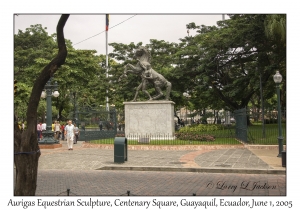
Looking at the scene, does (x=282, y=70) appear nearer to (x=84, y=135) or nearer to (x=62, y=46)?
(x=84, y=135)

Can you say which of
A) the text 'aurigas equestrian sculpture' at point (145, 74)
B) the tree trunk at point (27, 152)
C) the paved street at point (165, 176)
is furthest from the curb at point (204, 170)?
the text 'aurigas equestrian sculpture' at point (145, 74)

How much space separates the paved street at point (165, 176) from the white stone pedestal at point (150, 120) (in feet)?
21.8

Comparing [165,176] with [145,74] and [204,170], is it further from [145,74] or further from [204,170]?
[145,74]

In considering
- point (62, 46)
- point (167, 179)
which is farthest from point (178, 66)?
point (62, 46)

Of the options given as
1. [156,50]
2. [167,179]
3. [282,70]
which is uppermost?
[156,50]

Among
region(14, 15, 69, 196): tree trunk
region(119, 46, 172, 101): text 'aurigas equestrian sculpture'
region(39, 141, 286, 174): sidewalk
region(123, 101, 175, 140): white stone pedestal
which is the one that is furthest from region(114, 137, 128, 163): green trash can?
region(119, 46, 172, 101): text 'aurigas equestrian sculpture'

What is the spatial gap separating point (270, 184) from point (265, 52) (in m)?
16.4

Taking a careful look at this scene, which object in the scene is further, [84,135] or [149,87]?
[149,87]

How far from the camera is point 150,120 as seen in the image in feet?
71.3

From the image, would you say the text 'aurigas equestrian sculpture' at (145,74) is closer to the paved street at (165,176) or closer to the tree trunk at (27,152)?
the paved street at (165,176)

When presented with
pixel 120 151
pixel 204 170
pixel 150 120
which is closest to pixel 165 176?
pixel 204 170

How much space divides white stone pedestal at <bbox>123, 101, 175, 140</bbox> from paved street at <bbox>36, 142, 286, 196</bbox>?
6.64m

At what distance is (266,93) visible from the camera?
34.8m

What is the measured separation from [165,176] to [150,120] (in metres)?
11.3
